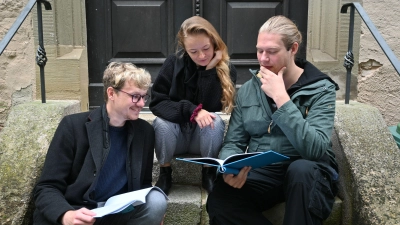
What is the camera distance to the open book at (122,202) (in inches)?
84.9

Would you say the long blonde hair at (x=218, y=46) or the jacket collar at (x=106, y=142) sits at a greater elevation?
the long blonde hair at (x=218, y=46)

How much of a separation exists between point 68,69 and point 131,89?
177cm

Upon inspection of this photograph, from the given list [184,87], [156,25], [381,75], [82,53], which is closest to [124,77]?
[184,87]

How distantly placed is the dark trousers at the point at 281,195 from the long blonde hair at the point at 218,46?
1.50ft

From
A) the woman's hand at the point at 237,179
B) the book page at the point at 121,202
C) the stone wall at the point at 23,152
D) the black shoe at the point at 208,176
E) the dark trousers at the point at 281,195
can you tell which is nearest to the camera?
the book page at the point at 121,202

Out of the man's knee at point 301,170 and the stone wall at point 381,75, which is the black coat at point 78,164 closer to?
the man's knee at point 301,170

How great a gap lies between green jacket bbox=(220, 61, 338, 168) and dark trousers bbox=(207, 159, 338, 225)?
0.10 metres

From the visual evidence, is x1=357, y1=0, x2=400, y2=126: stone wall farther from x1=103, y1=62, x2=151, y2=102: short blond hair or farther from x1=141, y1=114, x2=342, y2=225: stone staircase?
x1=103, y1=62, x2=151, y2=102: short blond hair

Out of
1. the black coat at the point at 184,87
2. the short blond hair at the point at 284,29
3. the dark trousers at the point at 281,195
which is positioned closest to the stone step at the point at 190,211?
the dark trousers at the point at 281,195

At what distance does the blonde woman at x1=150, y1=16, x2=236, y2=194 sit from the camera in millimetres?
2881

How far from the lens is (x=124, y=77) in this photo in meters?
2.49

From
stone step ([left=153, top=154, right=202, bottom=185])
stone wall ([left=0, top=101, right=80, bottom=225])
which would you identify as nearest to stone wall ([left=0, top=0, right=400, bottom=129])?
stone wall ([left=0, top=101, right=80, bottom=225])

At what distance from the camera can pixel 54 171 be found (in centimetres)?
243

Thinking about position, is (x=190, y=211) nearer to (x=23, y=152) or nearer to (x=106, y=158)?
(x=106, y=158)
